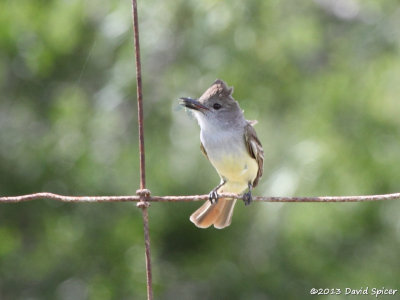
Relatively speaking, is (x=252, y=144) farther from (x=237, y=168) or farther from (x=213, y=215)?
(x=213, y=215)

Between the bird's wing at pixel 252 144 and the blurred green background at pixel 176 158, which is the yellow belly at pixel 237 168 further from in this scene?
the blurred green background at pixel 176 158

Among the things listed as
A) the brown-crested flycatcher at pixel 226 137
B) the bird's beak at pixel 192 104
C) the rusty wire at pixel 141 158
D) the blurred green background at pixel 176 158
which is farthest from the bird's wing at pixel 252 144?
the blurred green background at pixel 176 158

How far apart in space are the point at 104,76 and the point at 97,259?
1670 mm

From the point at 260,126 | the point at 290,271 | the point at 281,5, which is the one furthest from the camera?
the point at 281,5

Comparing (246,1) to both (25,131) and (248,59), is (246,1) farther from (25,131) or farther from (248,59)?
(25,131)

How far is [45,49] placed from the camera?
6844 mm

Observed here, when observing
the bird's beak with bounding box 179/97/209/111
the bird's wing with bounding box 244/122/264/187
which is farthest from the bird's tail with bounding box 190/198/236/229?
the bird's beak with bounding box 179/97/209/111

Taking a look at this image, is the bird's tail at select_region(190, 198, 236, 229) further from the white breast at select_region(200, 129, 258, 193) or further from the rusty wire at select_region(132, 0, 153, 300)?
the rusty wire at select_region(132, 0, 153, 300)

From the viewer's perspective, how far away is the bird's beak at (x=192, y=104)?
409 centimetres

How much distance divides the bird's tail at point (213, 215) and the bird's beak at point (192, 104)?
508 millimetres

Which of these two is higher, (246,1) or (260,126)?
(246,1)

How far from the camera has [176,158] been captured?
7.41 meters

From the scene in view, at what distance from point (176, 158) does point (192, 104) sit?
329cm

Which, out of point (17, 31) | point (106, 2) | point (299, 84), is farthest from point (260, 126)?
point (17, 31)
